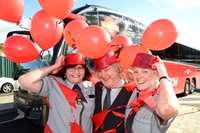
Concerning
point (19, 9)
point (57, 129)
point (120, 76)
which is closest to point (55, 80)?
point (57, 129)

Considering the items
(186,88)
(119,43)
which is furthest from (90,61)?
(186,88)

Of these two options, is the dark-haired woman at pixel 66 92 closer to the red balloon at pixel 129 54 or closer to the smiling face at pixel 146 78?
the red balloon at pixel 129 54

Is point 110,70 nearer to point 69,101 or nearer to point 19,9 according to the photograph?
point 69,101

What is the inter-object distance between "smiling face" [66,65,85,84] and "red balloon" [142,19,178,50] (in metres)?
0.80

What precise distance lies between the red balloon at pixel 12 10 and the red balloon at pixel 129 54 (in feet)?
4.07

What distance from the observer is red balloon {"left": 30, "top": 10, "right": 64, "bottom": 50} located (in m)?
2.32

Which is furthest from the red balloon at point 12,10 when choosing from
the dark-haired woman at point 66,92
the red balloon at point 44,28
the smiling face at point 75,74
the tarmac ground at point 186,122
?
the tarmac ground at point 186,122

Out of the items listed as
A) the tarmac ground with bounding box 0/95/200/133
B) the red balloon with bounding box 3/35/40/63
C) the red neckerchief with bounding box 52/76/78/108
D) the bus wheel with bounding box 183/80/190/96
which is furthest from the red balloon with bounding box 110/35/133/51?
the bus wheel with bounding box 183/80/190/96

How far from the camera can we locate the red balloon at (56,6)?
7.48 feet

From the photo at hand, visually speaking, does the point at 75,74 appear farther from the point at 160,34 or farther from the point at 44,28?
the point at 160,34

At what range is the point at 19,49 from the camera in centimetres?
238

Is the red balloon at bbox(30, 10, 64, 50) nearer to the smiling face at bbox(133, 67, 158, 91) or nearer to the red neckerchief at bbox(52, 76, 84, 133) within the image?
the red neckerchief at bbox(52, 76, 84, 133)

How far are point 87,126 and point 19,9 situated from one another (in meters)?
Result: 1.46

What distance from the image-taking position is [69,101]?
221 centimetres
